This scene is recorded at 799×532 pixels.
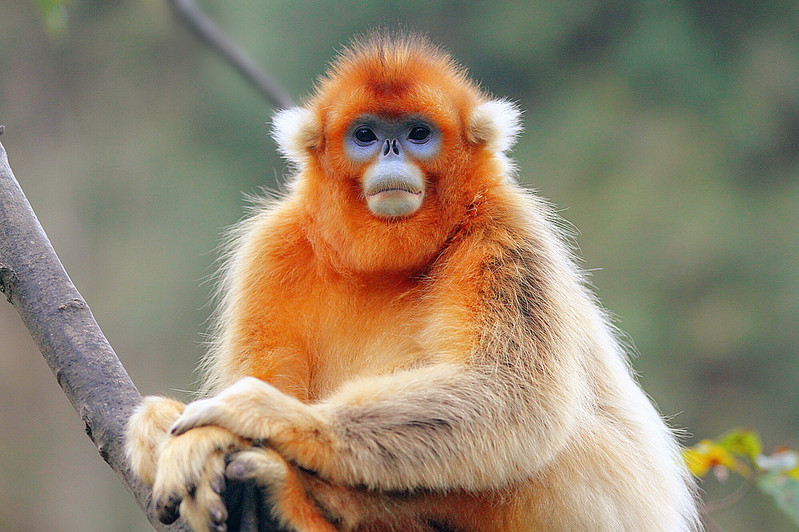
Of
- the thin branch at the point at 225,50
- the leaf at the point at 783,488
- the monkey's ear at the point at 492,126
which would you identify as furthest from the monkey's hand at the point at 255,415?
the thin branch at the point at 225,50

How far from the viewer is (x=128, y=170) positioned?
26.5 feet

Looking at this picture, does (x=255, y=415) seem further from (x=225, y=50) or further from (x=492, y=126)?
(x=225, y=50)

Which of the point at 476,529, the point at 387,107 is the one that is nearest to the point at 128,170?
the point at 387,107

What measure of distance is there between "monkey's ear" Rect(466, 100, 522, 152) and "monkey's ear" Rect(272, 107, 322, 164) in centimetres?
47

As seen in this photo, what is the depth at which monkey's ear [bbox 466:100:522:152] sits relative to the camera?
2.59 metres

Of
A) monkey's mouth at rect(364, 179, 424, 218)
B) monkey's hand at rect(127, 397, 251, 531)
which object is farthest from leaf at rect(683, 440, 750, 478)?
monkey's hand at rect(127, 397, 251, 531)

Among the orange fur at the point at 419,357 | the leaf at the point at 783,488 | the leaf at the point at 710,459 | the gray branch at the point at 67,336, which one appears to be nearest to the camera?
the orange fur at the point at 419,357

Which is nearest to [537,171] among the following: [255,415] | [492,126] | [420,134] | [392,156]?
[492,126]

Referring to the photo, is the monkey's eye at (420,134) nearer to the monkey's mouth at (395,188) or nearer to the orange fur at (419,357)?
the orange fur at (419,357)

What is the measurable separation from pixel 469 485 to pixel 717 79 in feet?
22.8

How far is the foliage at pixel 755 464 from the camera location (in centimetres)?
299

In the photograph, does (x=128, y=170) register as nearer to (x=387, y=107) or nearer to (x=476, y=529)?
(x=387, y=107)

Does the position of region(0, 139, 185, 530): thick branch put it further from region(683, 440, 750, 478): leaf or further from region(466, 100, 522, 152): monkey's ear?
region(683, 440, 750, 478): leaf

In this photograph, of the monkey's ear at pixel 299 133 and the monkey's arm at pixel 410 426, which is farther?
the monkey's ear at pixel 299 133
